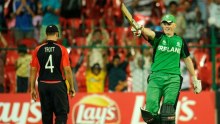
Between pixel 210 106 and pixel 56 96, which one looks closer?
pixel 56 96

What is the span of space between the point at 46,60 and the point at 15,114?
3562 millimetres

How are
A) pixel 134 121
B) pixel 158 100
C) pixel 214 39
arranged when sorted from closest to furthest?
pixel 158 100 → pixel 134 121 → pixel 214 39

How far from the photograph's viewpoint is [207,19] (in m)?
18.1

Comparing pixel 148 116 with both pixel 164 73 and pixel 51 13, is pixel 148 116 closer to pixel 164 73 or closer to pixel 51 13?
pixel 164 73

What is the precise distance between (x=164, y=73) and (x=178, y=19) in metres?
6.04

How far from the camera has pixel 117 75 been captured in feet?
56.5

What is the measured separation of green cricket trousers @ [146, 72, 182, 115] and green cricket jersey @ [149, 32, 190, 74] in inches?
4.4

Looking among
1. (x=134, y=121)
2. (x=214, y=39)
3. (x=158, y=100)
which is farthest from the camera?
(x=214, y=39)

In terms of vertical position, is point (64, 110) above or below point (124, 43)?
below

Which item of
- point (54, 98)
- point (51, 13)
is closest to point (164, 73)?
point (54, 98)

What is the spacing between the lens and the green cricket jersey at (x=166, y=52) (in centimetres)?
1271

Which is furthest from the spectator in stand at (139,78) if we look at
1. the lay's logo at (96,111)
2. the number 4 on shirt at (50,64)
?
the number 4 on shirt at (50,64)

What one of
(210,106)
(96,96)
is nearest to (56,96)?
(96,96)

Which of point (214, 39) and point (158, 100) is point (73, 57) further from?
point (158, 100)
